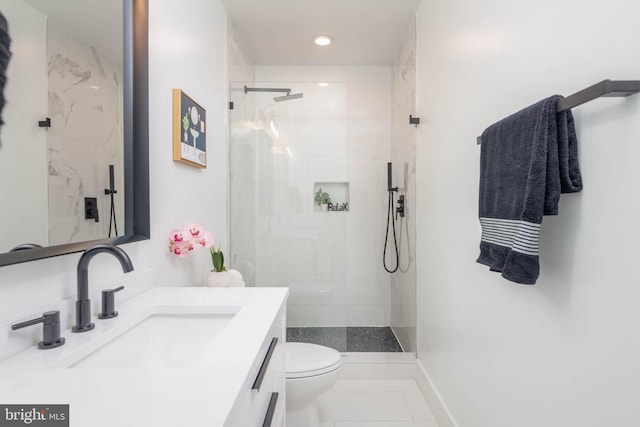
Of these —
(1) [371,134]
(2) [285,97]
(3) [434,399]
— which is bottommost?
(3) [434,399]

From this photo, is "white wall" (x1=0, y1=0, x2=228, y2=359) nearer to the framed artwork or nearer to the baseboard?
the framed artwork

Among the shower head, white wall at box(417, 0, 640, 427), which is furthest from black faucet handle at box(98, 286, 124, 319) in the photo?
the shower head

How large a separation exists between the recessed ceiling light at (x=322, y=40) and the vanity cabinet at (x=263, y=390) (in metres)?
2.24

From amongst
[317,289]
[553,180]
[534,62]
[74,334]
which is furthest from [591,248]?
[317,289]

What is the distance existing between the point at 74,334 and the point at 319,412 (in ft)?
4.92

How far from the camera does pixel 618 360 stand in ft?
2.39

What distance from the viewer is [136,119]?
1.21 meters

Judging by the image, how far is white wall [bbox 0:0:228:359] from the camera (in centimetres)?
79

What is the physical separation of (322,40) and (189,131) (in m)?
1.53

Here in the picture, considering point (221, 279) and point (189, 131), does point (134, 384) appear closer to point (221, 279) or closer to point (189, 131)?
point (221, 279)

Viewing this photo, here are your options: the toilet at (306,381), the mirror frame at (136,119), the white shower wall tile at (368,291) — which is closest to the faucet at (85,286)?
the mirror frame at (136,119)

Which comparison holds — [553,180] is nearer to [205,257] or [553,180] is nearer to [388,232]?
[205,257]

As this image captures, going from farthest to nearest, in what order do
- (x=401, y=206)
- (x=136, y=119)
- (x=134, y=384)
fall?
(x=401, y=206), (x=136, y=119), (x=134, y=384)

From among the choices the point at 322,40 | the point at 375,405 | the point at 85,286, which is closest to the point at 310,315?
the point at 375,405
